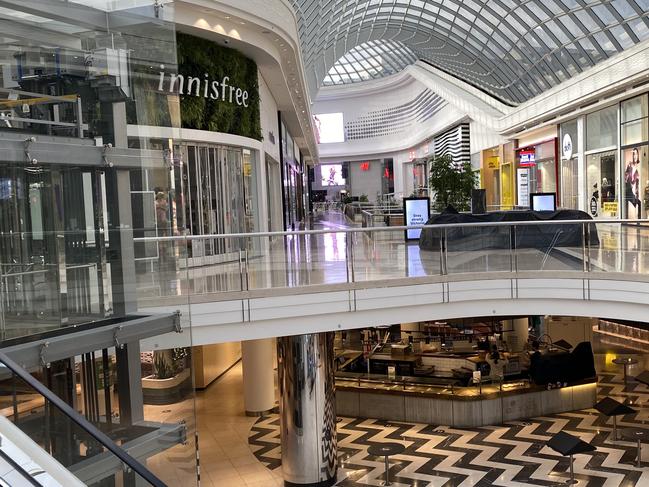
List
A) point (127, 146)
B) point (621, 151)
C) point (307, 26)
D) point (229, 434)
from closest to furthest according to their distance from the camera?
point (127, 146), point (229, 434), point (621, 151), point (307, 26)

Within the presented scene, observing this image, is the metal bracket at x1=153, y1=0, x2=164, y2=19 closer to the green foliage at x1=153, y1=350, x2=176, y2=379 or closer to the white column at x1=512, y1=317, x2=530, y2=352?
the green foliage at x1=153, y1=350, x2=176, y2=379

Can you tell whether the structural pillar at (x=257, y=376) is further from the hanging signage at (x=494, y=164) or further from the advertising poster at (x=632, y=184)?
the hanging signage at (x=494, y=164)

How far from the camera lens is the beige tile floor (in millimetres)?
13734

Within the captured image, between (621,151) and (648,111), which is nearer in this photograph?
(648,111)

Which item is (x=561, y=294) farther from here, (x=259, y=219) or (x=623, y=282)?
(x=259, y=219)

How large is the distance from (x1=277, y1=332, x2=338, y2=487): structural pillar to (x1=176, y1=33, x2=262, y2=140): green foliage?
5045 millimetres

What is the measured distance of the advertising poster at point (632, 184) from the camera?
2250 centimetres

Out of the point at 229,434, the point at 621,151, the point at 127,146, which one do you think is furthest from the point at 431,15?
the point at 127,146

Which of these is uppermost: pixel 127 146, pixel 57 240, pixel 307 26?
pixel 307 26

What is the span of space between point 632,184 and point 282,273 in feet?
53.0

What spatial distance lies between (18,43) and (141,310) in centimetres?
140

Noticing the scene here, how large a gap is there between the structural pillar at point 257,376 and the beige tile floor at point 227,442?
420mm

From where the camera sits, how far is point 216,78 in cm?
1528

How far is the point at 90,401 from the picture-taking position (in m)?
3.40
